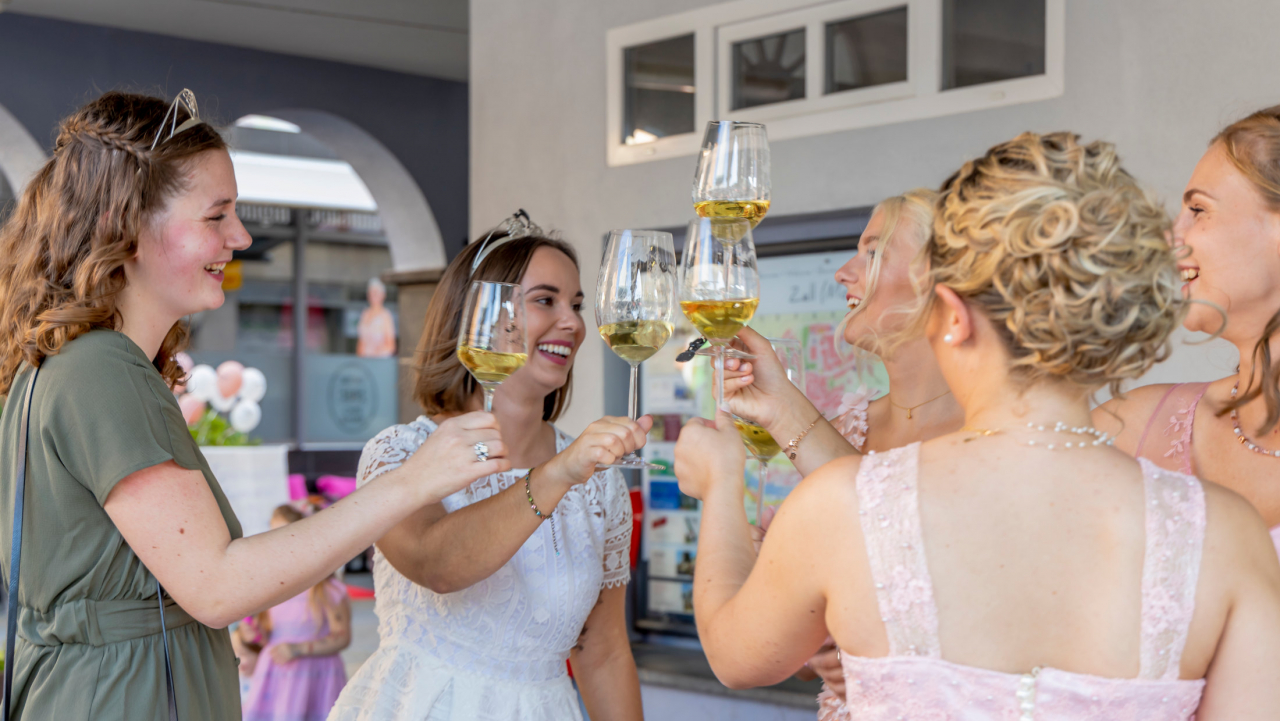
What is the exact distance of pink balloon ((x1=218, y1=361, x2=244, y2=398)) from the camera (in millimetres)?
6242

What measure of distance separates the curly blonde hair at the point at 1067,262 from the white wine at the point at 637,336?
0.47 metres

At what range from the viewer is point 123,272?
4.87 ft

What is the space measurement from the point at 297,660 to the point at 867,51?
2.85 meters

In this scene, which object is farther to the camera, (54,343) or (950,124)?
(950,124)

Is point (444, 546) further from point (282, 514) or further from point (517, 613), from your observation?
point (282, 514)

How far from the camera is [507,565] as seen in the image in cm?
189

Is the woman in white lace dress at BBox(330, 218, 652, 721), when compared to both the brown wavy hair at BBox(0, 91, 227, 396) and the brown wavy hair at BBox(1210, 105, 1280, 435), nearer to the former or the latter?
the brown wavy hair at BBox(0, 91, 227, 396)

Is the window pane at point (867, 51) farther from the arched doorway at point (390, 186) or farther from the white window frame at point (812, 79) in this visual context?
the arched doorway at point (390, 186)

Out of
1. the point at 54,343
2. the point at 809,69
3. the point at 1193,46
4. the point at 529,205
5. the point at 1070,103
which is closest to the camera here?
the point at 54,343

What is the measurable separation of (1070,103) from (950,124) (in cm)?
33

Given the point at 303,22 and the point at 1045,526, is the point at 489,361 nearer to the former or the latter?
the point at 1045,526

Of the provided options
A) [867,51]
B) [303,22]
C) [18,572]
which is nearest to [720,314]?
[18,572]

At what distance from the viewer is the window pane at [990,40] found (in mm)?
2863

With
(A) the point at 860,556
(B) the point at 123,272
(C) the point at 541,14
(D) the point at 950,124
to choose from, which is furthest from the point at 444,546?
(C) the point at 541,14
